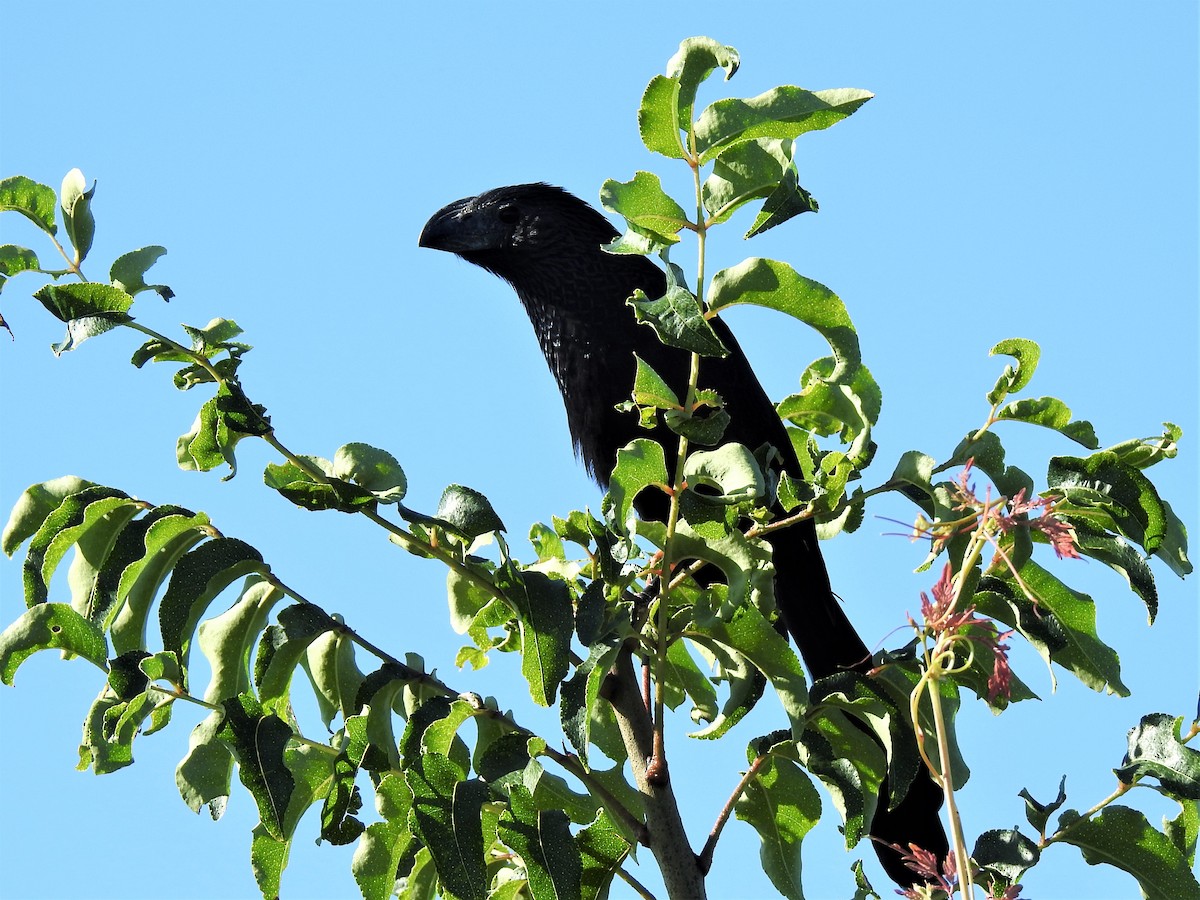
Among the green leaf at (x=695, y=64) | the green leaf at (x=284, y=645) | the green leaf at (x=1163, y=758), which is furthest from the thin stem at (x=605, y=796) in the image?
the green leaf at (x=695, y=64)

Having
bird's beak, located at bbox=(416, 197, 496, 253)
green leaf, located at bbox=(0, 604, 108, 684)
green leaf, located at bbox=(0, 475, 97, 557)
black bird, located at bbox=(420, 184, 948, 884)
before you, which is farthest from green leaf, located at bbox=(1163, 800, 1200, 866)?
bird's beak, located at bbox=(416, 197, 496, 253)

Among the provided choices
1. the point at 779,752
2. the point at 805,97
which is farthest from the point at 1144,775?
the point at 805,97

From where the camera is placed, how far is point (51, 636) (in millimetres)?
1929

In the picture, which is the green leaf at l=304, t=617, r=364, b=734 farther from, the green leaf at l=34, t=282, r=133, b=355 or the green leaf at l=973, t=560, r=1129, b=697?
the green leaf at l=973, t=560, r=1129, b=697

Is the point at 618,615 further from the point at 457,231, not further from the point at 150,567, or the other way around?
the point at 457,231

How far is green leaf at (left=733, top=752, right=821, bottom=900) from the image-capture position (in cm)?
216

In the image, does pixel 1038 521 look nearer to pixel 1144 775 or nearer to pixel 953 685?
pixel 953 685

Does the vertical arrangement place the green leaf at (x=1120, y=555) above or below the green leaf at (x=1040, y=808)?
above

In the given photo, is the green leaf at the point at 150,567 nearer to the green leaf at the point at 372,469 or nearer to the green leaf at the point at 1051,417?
the green leaf at the point at 372,469

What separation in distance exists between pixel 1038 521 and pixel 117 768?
4.50ft

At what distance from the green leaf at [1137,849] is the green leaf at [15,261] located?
1788 millimetres

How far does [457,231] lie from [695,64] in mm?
2678

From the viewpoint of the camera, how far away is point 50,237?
2.02 m

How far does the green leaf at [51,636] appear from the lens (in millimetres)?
1923
